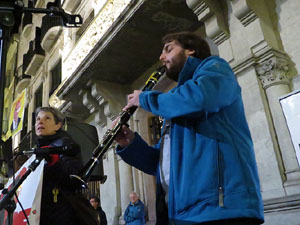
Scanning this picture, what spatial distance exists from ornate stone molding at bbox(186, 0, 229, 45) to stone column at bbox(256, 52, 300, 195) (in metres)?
0.96

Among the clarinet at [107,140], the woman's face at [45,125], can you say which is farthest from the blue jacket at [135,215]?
the clarinet at [107,140]

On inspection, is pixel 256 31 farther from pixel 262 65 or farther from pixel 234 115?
pixel 234 115

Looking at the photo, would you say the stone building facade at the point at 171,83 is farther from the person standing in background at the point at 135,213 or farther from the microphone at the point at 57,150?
the microphone at the point at 57,150

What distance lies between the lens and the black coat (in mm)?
2141

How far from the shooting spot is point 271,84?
4320mm

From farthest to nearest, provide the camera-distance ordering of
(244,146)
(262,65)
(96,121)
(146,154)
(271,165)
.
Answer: (96,121) → (262,65) → (271,165) → (146,154) → (244,146)

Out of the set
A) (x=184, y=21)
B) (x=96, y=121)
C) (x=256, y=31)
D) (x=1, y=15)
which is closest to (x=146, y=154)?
(x=1, y=15)

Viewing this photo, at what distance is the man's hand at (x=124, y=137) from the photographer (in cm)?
210

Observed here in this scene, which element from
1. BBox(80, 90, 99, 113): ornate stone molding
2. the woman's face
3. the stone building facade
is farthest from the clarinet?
BBox(80, 90, 99, 113): ornate stone molding

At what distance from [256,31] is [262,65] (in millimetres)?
530

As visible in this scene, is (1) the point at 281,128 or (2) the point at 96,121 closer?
(1) the point at 281,128

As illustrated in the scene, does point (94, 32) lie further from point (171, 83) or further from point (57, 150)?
point (57, 150)

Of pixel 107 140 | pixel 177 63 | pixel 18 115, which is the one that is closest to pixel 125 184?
pixel 18 115

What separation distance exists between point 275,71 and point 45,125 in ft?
10.3
